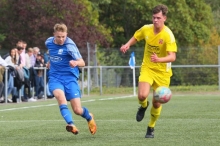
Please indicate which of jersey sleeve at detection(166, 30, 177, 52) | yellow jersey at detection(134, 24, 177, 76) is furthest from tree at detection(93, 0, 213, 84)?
jersey sleeve at detection(166, 30, 177, 52)

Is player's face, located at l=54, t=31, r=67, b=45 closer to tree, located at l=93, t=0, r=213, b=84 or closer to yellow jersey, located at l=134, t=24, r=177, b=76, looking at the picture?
yellow jersey, located at l=134, t=24, r=177, b=76

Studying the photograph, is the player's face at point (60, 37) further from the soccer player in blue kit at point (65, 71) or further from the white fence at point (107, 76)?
the white fence at point (107, 76)

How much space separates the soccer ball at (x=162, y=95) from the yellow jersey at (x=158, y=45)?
66 cm

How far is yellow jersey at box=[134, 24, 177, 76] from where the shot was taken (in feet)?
39.9

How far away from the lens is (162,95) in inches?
459

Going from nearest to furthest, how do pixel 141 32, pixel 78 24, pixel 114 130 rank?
pixel 141 32
pixel 114 130
pixel 78 24

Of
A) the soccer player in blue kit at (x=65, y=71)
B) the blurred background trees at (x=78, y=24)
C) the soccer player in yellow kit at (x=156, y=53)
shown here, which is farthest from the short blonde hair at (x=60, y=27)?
the blurred background trees at (x=78, y=24)

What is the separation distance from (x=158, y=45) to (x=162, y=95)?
0.97m

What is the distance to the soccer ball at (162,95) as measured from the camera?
459 inches

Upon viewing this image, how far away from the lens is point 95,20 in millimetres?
44875

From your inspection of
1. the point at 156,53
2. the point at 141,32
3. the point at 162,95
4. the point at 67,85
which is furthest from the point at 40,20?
the point at 162,95

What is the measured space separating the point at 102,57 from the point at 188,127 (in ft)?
74.8

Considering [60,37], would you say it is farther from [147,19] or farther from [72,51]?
[147,19]

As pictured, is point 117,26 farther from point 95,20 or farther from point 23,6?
point 23,6
